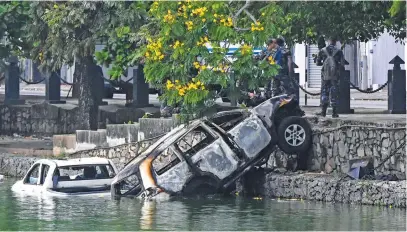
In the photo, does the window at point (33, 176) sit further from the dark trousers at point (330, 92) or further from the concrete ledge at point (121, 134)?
the dark trousers at point (330, 92)

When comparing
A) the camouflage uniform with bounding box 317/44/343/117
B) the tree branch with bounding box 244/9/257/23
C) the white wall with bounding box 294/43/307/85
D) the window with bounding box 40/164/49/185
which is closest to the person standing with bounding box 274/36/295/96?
the camouflage uniform with bounding box 317/44/343/117

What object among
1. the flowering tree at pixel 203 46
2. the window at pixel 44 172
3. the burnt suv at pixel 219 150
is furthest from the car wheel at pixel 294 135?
the window at pixel 44 172

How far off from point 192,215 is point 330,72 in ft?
22.8

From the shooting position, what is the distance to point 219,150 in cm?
2470

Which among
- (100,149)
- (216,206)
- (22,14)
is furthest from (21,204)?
(22,14)

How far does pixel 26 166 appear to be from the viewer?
3084cm

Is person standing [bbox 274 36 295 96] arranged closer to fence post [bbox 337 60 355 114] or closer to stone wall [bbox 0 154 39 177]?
fence post [bbox 337 60 355 114]

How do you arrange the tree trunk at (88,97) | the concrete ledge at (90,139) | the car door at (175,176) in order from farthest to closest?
the tree trunk at (88,97), the concrete ledge at (90,139), the car door at (175,176)

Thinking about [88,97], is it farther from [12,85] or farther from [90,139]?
[12,85]

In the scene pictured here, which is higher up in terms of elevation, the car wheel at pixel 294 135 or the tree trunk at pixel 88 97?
the tree trunk at pixel 88 97

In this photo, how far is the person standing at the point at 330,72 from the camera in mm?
28438

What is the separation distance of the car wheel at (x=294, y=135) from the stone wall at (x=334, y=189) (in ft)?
2.19

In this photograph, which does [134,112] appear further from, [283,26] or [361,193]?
[361,193]

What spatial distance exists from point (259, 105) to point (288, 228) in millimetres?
5016
